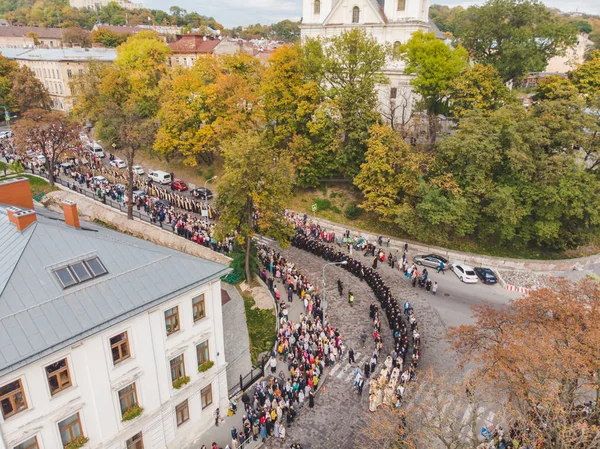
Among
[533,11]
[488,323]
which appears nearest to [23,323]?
[488,323]

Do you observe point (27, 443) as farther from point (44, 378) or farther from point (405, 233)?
point (405, 233)

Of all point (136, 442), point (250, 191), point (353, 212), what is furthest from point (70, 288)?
point (353, 212)

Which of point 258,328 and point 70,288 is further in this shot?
point 258,328

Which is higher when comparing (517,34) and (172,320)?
(517,34)

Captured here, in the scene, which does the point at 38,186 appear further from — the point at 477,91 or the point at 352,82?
the point at 477,91

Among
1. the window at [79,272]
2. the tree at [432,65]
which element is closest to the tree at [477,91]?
the tree at [432,65]

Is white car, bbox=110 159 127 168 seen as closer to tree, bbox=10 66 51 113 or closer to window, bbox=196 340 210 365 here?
tree, bbox=10 66 51 113
